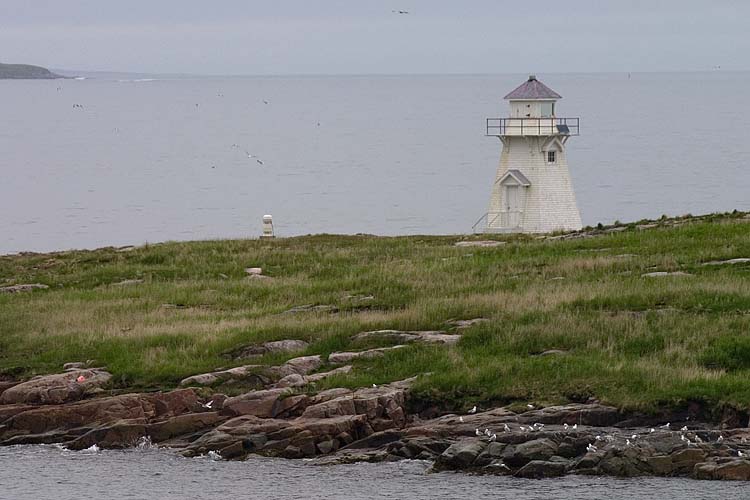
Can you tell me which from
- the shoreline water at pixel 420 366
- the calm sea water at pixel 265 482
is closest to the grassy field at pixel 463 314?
the shoreline water at pixel 420 366

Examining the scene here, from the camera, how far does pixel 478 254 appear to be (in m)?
34.1

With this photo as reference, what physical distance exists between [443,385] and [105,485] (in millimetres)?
5394

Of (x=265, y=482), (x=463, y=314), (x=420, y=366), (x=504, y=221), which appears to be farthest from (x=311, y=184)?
(x=265, y=482)

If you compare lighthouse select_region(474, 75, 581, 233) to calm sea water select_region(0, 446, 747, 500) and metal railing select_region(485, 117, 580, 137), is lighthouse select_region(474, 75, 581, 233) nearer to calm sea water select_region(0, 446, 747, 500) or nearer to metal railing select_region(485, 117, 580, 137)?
metal railing select_region(485, 117, 580, 137)

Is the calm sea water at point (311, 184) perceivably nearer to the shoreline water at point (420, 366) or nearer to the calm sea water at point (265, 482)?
the shoreline water at point (420, 366)

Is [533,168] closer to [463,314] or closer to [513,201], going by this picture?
[513,201]

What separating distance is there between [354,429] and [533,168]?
4552 centimetres

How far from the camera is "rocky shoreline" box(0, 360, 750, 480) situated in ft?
62.0

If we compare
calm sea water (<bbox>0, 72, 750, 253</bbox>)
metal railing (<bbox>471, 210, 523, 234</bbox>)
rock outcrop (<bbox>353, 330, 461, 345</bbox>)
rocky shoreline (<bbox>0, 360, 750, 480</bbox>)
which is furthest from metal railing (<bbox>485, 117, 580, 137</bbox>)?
rocky shoreline (<bbox>0, 360, 750, 480</bbox>)

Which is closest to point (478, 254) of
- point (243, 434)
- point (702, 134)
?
point (243, 434)

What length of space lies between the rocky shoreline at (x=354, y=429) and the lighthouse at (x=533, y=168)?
138 ft

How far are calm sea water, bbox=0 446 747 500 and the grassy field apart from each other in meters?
2.36

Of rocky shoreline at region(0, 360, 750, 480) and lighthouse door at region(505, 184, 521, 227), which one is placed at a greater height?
lighthouse door at region(505, 184, 521, 227)

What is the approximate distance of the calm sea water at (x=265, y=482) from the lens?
18250mm
